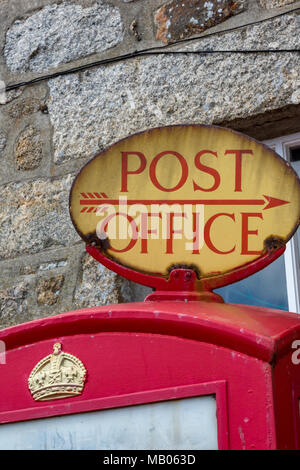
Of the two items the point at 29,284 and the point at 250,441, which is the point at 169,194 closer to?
the point at 250,441

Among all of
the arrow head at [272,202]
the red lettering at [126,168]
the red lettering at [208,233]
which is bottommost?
the red lettering at [208,233]

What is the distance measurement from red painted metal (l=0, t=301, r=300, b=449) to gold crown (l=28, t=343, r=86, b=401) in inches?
0.5

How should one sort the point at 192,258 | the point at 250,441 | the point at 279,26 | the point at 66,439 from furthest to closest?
the point at 279,26, the point at 192,258, the point at 66,439, the point at 250,441

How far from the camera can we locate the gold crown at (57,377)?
159 cm

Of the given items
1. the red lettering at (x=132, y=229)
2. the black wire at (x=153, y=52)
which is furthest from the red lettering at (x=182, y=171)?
the black wire at (x=153, y=52)

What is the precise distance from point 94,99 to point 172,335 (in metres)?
1.67

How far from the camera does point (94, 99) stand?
3000 millimetres

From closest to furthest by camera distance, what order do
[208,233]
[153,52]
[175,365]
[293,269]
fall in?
[175,365] < [208,233] < [293,269] < [153,52]

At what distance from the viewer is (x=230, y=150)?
6.10 ft

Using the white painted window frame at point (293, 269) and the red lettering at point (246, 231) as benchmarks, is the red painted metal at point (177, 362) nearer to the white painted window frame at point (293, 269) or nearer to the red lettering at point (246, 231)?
the red lettering at point (246, 231)

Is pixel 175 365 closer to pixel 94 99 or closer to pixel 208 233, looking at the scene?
pixel 208 233

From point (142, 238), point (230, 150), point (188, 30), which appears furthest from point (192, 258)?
point (188, 30)

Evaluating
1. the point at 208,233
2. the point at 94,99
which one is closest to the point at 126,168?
the point at 208,233

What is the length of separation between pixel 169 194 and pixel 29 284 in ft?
3.89
